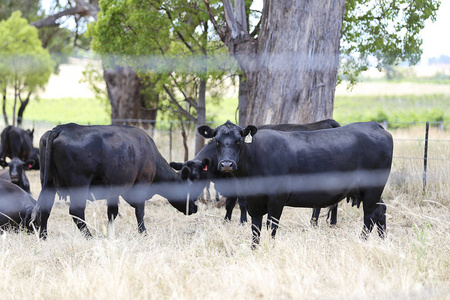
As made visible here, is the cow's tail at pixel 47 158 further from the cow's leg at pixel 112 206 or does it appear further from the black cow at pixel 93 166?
the cow's leg at pixel 112 206

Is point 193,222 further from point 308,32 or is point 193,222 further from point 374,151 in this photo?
point 308,32

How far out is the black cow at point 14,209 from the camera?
762cm

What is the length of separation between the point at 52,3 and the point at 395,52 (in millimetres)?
27836

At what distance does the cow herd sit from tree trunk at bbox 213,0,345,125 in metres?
1.25

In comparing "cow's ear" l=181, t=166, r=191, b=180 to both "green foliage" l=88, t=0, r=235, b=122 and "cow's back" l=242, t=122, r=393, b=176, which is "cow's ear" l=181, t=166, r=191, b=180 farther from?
"green foliage" l=88, t=0, r=235, b=122

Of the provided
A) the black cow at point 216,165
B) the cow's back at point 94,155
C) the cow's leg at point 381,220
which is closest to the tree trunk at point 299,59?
the black cow at point 216,165

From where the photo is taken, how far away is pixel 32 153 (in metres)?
18.8

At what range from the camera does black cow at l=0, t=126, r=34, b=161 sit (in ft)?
54.9

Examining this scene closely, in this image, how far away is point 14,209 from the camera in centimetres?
768

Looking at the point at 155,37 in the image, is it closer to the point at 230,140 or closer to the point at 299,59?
the point at 299,59

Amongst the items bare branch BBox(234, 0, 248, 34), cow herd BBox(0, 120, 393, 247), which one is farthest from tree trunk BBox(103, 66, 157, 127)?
cow herd BBox(0, 120, 393, 247)

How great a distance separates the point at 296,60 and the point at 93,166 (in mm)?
4382

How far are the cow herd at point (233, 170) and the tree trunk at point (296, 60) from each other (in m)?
1.25

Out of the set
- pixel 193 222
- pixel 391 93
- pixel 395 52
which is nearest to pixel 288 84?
pixel 193 222
